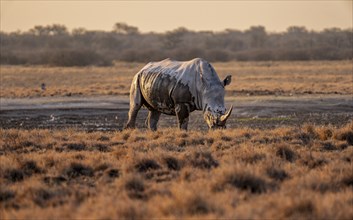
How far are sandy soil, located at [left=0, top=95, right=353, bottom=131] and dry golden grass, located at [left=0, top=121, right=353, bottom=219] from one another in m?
6.00

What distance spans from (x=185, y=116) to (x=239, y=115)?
7971 mm

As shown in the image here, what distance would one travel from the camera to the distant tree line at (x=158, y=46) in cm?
6800

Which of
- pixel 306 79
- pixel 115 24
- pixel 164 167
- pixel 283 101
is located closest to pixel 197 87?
pixel 164 167

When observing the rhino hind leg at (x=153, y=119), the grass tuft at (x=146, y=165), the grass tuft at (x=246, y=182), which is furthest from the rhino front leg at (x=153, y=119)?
the grass tuft at (x=246, y=182)

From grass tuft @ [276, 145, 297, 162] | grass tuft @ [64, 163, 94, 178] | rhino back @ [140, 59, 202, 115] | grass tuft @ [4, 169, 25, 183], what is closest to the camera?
grass tuft @ [4, 169, 25, 183]

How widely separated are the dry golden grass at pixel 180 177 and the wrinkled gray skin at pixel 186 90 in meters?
0.93

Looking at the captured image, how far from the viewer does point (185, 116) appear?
1611cm

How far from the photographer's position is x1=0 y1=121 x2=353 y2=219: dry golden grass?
793 cm

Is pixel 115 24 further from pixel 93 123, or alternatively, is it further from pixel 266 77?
pixel 93 123

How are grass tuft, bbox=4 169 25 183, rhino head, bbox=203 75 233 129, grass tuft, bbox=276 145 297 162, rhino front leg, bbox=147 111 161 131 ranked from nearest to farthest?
grass tuft, bbox=4 169 25 183
grass tuft, bbox=276 145 297 162
rhino head, bbox=203 75 233 129
rhino front leg, bbox=147 111 161 131

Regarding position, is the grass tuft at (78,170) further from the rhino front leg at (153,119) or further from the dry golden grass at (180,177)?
the rhino front leg at (153,119)

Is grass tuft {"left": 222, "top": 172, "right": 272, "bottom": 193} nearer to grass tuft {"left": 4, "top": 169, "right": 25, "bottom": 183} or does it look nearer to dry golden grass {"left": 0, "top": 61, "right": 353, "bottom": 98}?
grass tuft {"left": 4, "top": 169, "right": 25, "bottom": 183}

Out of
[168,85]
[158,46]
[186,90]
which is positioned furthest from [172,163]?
[158,46]

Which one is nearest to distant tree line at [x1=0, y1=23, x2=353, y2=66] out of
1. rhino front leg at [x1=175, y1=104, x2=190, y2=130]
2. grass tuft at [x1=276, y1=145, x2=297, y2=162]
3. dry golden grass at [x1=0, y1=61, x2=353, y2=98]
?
dry golden grass at [x1=0, y1=61, x2=353, y2=98]
